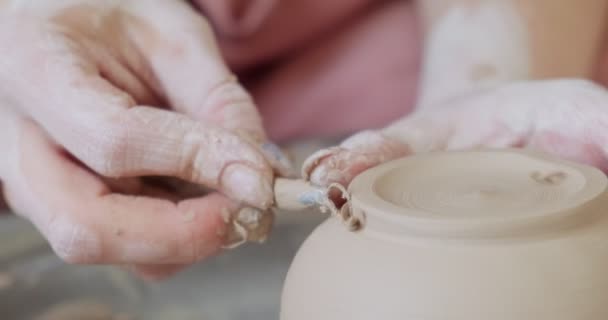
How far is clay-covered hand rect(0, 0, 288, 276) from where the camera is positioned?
2.18ft

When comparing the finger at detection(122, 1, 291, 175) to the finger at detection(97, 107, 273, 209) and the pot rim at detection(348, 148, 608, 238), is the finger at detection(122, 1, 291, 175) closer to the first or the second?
the finger at detection(97, 107, 273, 209)

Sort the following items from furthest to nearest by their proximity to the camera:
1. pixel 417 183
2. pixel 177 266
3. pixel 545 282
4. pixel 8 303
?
pixel 8 303
pixel 177 266
pixel 417 183
pixel 545 282

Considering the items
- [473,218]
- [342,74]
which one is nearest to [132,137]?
[473,218]

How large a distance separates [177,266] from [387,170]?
10.3 inches

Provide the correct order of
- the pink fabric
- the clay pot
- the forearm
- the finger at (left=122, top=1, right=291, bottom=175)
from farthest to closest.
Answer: the pink fabric, the forearm, the finger at (left=122, top=1, right=291, bottom=175), the clay pot

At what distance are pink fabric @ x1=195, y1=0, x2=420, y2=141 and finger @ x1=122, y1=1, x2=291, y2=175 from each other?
282mm

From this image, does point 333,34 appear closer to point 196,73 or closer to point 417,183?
point 196,73

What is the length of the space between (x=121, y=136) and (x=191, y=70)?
13 centimetres

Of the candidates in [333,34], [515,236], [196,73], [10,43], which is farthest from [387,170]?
[333,34]

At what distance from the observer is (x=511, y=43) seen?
0.93 m

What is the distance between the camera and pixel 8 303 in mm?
986

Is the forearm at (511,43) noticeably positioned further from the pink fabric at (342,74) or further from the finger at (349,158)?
the finger at (349,158)

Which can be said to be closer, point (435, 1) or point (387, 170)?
point (387, 170)

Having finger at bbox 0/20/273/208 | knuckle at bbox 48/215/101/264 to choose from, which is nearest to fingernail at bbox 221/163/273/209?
finger at bbox 0/20/273/208
